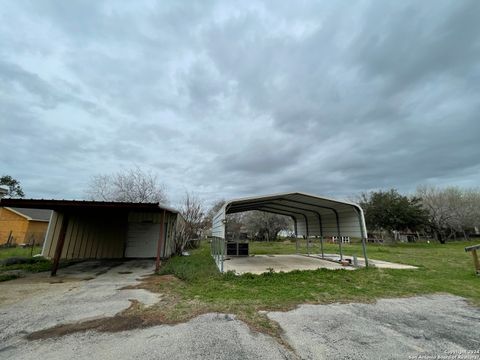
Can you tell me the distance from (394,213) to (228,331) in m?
24.8

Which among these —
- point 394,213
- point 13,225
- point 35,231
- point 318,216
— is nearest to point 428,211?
point 394,213

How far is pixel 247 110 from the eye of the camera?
1381cm

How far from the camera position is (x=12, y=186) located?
78.4 feet

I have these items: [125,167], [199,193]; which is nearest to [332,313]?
[199,193]

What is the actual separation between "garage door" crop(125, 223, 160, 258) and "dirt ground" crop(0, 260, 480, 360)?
667 centimetres

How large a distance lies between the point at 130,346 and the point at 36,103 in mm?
14683

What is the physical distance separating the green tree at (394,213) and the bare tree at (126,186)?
74.8 feet

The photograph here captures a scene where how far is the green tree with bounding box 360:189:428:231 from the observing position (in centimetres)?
2130

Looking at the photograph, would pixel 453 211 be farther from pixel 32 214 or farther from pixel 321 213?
pixel 32 214

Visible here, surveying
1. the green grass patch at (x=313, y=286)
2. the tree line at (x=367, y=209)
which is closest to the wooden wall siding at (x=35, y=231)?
the tree line at (x=367, y=209)

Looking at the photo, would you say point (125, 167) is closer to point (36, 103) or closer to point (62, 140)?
point (62, 140)

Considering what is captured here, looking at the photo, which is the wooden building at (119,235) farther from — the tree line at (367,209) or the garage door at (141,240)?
the tree line at (367,209)

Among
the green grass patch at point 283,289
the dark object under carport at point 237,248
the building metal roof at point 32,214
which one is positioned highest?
the building metal roof at point 32,214

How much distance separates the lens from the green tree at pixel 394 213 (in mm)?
21297
